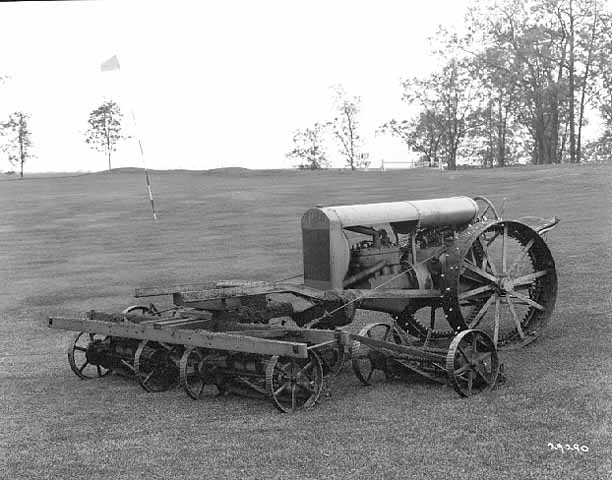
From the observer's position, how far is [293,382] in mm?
6309

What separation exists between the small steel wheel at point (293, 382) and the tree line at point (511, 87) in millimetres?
16170

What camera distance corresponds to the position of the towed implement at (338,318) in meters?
6.49

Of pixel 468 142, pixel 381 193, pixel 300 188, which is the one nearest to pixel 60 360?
pixel 381 193

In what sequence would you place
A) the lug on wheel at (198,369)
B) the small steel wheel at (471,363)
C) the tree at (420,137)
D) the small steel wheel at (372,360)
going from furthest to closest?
1. the tree at (420,137)
2. the small steel wheel at (372,360)
3. the lug on wheel at (198,369)
4. the small steel wheel at (471,363)

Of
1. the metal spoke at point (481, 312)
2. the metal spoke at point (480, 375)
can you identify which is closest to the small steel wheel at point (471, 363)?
the metal spoke at point (480, 375)

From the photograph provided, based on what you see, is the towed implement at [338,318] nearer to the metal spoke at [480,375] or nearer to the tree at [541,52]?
the metal spoke at [480,375]

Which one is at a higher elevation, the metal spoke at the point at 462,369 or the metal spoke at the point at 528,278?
the metal spoke at the point at 528,278

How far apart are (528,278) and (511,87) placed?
22356 millimetres

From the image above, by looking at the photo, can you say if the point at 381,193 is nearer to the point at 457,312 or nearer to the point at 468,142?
the point at 457,312

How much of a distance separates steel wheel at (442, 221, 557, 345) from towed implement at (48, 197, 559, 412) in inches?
0.6

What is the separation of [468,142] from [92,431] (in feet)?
149

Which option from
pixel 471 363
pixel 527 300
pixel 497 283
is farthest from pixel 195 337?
pixel 527 300

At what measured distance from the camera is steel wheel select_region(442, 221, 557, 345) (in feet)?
25.1

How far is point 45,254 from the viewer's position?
18.0m
